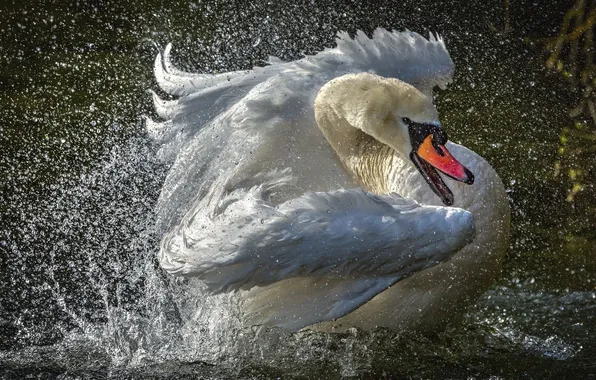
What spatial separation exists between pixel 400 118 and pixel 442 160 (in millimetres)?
308

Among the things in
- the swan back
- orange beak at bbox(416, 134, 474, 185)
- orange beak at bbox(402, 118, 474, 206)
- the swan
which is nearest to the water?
the swan

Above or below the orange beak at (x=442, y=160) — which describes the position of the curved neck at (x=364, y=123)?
above

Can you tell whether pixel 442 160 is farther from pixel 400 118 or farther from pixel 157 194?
pixel 157 194

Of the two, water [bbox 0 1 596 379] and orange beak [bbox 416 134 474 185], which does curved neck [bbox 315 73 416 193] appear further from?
water [bbox 0 1 596 379]

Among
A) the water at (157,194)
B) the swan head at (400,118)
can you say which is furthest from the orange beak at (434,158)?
the water at (157,194)

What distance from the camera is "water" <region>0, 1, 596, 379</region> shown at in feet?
15.6

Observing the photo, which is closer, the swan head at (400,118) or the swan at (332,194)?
the swan at (332,194)

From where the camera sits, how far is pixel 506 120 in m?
7.99

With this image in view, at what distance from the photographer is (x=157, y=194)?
262 inches

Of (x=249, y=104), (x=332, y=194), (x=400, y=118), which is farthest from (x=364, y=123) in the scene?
(x=332, y=194)

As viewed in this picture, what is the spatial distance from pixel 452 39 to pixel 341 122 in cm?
460

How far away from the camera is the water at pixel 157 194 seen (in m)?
4.76

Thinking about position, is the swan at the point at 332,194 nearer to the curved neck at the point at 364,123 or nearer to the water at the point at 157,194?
the curved neck at the point at 364,123

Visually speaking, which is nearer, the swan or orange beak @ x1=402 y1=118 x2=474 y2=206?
the swan
